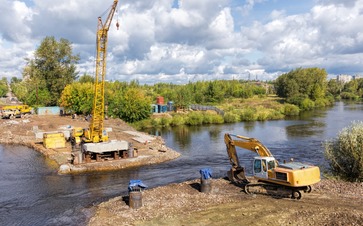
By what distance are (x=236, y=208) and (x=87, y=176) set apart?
1444 cm

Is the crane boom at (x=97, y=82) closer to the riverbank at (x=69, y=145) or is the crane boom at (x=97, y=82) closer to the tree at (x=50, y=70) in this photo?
the riverbank at (x=69, y=145)

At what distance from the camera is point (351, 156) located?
72.8 feet

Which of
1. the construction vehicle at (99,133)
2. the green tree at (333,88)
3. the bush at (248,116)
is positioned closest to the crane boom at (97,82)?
the construction vehicle at (99,133)

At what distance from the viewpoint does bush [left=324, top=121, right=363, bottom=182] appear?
21.7 m

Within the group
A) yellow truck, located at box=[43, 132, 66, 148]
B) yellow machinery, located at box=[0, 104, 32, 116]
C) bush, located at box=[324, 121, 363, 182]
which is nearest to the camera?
bush, located at box=[324, 121, 363, 182]

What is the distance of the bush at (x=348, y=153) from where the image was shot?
21.7 meters

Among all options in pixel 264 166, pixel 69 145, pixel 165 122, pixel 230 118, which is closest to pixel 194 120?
pixel 165 122

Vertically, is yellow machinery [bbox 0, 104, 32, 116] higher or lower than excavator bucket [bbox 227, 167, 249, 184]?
higher

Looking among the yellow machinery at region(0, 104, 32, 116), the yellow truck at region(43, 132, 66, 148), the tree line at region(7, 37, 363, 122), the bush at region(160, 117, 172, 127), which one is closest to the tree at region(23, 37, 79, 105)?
the tree line at region(7, 37, 363, 122)

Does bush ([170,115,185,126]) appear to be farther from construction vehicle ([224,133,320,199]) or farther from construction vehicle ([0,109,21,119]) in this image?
construction vehicle ([224,133,320,199])

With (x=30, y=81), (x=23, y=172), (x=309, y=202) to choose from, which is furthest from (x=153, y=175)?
(x=30, y=81)

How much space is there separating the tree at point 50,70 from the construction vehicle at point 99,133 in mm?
38825

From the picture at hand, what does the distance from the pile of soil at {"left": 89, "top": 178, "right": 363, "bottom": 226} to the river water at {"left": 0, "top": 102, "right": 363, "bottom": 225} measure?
8.37 feet

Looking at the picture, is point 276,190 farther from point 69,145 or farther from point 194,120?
point 194,120
